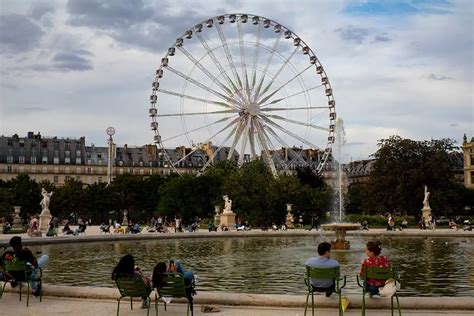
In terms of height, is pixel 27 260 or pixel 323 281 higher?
pixel 27 260

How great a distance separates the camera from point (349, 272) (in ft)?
64.0

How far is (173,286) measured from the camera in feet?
35.1

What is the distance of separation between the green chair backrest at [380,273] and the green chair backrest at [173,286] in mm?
2977

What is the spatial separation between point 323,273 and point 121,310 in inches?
138

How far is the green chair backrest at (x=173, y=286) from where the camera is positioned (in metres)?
10.7

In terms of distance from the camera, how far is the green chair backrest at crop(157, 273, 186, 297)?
10.7m

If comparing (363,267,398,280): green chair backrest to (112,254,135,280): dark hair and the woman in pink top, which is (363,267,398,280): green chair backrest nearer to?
the woman in pink top

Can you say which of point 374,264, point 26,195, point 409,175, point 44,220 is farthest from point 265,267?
point 26,195

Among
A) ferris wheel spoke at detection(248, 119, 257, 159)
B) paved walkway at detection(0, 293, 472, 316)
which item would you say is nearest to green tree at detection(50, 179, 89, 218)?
ferris wheel spoke at detection(248, 119, 257, 159)

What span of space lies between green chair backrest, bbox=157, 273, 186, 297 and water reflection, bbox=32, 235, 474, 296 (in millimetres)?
4484

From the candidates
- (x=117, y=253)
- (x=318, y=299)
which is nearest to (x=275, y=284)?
(x=318, y=299)

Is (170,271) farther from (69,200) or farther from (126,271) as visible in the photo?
(69,200)

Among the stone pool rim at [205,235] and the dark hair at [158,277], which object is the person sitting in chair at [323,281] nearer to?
the dark hair at [158,277]

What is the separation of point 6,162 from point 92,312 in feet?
366
